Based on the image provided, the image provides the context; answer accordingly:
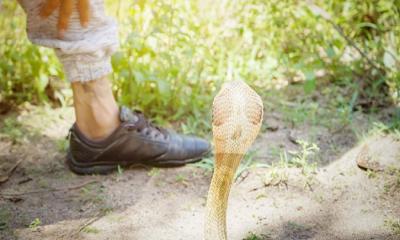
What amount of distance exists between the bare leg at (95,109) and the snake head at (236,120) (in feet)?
2.75

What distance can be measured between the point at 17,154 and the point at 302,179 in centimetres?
137

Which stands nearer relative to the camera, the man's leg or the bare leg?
the man's leg

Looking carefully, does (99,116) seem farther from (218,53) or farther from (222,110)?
(218,53)

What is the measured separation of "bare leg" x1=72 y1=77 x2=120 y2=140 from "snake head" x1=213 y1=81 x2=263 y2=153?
0.84m

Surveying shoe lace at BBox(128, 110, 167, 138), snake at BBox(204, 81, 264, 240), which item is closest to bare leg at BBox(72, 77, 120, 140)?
shoe lace at BBox(128, 110, 167, 138)

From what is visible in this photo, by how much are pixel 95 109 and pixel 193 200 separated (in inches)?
23.0

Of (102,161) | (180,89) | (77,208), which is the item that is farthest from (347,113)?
(77,208)

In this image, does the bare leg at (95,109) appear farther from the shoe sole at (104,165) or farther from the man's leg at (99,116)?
the shoe sole at (104,165)

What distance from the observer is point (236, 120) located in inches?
56.7

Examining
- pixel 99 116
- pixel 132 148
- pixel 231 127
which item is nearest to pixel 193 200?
pixel 132 148

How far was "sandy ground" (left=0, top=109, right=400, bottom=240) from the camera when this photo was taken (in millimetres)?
1852

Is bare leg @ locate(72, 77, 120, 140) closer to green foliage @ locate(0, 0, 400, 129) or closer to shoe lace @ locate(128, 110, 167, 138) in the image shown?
shoe lace @ locate(128, 110, 167, 138)

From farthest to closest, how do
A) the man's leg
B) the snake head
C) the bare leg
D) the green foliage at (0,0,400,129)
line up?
the green foliage at (0,0,400,129) < the bare leg < the man's leg < the snake head

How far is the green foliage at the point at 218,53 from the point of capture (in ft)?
8.86
